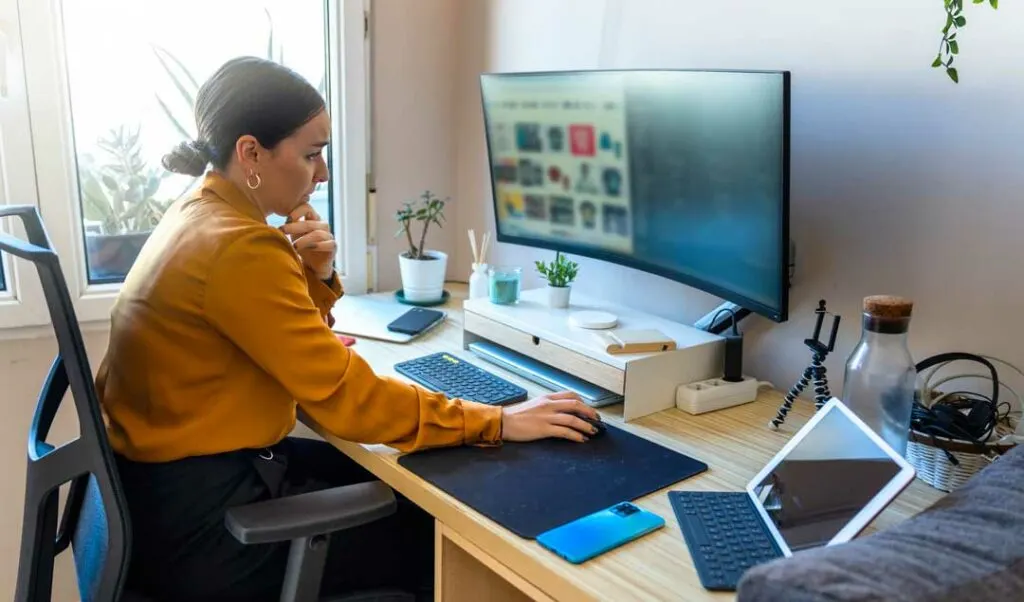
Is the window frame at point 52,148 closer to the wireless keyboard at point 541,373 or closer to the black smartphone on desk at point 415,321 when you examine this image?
the black smartphone on desk at point 415,321

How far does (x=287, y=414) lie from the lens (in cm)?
127

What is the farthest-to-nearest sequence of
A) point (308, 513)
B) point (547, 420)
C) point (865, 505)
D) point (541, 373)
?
point (541, 373), point (547, 420), point (308, 513), point (865, 505)

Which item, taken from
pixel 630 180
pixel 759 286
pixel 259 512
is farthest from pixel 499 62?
pixel 259 512

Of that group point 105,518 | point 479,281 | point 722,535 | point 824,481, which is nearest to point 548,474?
point 722,535

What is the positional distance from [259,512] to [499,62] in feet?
4.64

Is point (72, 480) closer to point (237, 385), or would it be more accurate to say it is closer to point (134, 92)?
point (237, 385)

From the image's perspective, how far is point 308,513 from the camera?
1071 mm

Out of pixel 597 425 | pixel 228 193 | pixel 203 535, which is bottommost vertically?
pixel 203 535

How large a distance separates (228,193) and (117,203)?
2.60 ft

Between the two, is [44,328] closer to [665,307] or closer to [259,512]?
[259,512]

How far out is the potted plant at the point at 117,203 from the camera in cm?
186

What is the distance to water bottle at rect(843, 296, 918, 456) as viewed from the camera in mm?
1145

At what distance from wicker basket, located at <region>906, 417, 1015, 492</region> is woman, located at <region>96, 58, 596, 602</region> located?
0.48 metres

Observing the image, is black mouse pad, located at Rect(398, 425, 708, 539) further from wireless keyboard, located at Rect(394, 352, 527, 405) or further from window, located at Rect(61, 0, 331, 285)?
window, located at Rect(61, 0, 331, 285)
